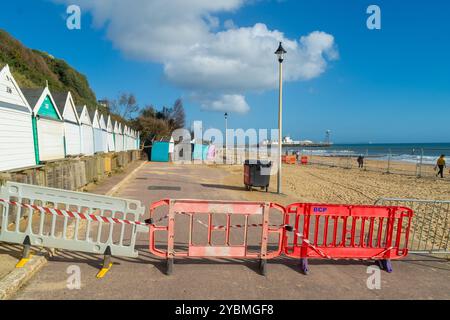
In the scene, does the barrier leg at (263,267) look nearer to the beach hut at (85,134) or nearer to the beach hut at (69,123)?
the beach hut at (69,123)

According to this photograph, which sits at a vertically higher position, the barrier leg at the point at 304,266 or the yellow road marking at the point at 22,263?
the yellow road marking at the point at 22,263

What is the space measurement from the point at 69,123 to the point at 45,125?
129 inches

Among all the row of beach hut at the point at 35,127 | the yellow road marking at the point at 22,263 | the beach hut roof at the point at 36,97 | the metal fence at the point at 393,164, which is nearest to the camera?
Result: the yellow road marking at the point at 22,263

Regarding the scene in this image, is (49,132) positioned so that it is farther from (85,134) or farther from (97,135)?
(97,135)

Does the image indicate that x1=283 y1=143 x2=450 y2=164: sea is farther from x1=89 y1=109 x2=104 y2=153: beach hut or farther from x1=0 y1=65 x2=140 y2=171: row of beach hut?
x1=89 y1=109 x2=104 y2=153: beach hut

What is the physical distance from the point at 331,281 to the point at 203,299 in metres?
2.13

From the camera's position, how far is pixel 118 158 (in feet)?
67.3

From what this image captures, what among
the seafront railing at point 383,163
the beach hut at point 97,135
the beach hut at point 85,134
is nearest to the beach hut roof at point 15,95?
the beach hut at point 85,134

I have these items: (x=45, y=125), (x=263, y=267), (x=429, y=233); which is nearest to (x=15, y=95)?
(x=45, y=125)

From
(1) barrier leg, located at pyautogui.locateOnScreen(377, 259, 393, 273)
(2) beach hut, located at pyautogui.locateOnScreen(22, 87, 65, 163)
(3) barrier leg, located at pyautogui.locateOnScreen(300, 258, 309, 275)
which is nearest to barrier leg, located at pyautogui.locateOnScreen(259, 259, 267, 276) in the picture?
(3) barrier leg, located at pyautogui.locateOnScreen(300, 258, 309, 275)

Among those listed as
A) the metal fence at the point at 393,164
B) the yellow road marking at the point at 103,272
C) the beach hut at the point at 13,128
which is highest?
the beach hut at the point at 13,128

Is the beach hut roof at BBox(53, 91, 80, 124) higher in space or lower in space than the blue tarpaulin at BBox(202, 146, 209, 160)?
higher

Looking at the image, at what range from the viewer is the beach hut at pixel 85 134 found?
15828 millimetres

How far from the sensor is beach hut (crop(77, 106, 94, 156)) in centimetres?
1583
